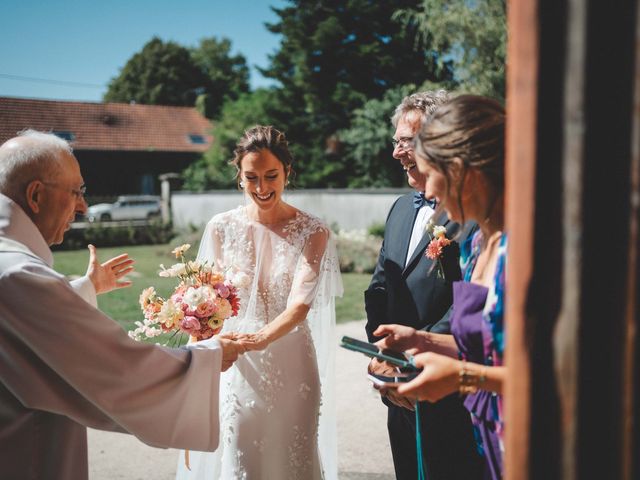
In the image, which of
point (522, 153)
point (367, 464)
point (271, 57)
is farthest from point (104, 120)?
point (522, 153)

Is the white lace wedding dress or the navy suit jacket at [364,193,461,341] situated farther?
the white lace wedding dress

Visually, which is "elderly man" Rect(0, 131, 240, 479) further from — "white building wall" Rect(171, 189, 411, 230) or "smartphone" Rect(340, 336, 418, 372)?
"white building wall" Rect(171, 189, 411, 230)

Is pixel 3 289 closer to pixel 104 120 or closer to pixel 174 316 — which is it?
pixel 174 316

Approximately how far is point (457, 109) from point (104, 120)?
3875cm

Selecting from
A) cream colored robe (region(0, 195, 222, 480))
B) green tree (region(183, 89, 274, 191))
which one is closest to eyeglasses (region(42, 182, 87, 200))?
cream colored robe (region(0, 195, 222, 480))

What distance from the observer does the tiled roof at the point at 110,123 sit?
33.0 m

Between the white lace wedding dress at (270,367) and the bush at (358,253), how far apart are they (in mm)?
10661

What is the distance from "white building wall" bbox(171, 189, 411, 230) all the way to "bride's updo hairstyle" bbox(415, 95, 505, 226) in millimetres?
14045

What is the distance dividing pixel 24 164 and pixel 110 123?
124 ft

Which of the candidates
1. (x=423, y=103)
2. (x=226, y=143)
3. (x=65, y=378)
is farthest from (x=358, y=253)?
(x=226, y=143)

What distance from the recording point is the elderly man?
1.70 m

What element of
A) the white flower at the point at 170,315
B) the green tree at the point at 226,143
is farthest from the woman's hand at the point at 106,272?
the green tree at the point at 226,143

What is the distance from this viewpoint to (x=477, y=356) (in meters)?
1.88

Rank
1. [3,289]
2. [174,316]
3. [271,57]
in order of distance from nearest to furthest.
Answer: [3,289]
[174,316]
[271,57]
